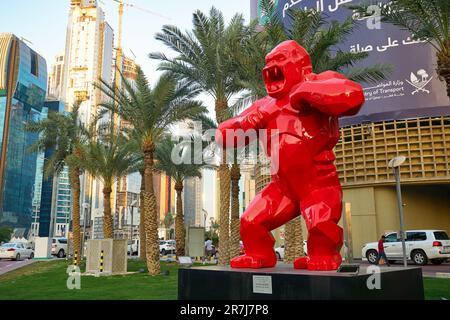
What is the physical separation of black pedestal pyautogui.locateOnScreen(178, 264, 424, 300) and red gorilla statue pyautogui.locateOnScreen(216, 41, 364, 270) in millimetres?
377

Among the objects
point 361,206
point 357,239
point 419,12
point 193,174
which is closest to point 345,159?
point 361,206

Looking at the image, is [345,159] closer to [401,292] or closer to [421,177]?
[421,177]

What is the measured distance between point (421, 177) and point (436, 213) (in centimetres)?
327

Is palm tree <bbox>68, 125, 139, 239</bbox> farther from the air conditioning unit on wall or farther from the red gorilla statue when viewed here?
the red gorilla statue

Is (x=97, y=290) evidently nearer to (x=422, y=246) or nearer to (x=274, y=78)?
(x=274, y=78)

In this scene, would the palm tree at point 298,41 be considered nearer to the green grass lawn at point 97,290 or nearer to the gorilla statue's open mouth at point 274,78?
the green grass lawn at point 97,290

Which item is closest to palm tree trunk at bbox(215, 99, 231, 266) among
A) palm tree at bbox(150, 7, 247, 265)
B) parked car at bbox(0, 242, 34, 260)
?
palm tree at bbox(150, 7, 247, 265)

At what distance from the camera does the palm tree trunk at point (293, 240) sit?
461 inches

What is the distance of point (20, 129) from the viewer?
6825 centimetres

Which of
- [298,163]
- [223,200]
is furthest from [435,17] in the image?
[223,200]

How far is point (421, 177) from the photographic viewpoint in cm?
1948

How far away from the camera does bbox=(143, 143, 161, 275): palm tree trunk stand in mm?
13094

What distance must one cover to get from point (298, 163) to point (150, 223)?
9966 mm

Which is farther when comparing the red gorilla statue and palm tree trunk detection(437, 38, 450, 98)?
palm tree trunk detection(437, 38, 450, 98)
